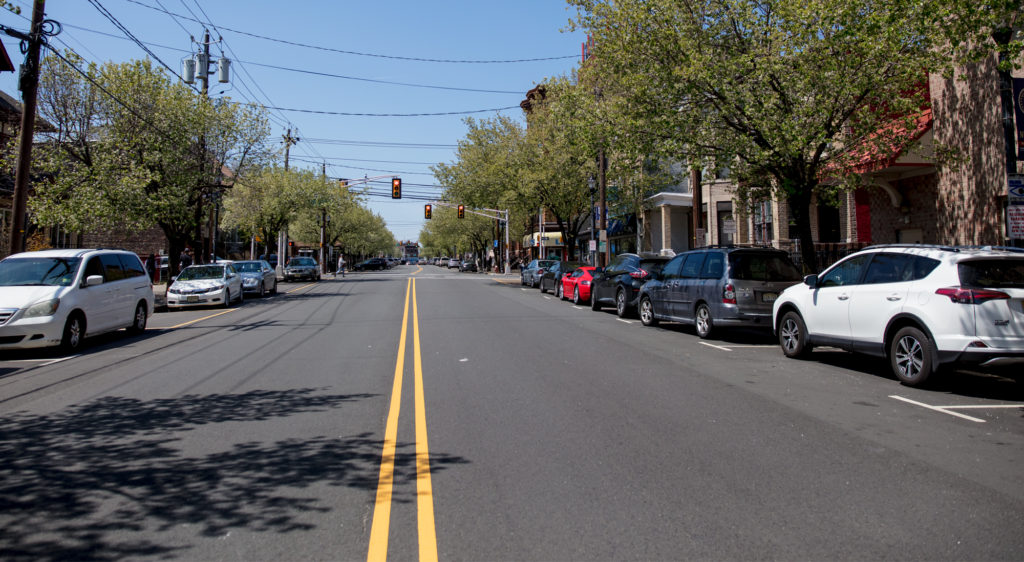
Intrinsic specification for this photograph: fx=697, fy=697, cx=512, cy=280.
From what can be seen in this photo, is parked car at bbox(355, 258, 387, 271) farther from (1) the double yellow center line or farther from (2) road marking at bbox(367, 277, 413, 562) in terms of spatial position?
(1) the double yellow center line

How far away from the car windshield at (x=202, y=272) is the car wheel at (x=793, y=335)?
1737cm

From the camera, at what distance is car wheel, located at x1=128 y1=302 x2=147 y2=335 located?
47.5 ft

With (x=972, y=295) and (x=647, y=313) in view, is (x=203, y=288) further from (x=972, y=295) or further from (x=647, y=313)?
(x=972, y=295)

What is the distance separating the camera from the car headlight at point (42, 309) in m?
11.1

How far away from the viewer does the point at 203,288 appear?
21.0 metres

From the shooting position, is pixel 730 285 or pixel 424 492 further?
pixel 730 285

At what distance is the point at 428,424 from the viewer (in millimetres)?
6426

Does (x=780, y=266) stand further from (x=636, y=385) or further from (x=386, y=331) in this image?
(x=386, y=331)

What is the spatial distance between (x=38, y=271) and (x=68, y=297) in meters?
1.10

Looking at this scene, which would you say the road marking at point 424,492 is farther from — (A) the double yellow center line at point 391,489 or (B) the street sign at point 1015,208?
(B) the street sign at point 1015,208

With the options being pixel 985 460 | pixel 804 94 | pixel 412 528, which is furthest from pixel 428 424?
pixel 804 94

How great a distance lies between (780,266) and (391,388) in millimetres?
8097

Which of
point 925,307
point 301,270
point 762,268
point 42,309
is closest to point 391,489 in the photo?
point 925,307

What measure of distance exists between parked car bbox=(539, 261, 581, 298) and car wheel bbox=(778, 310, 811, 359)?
50.5 ft
